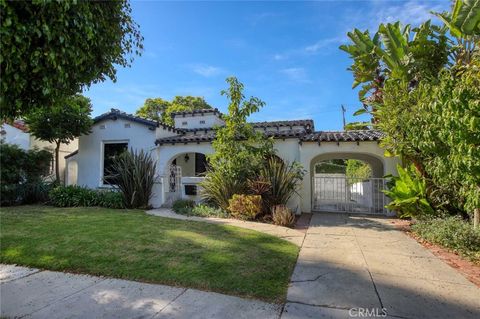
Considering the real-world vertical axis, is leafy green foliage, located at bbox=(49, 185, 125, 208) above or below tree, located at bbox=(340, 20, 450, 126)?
below

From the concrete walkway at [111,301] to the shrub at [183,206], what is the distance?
6.90 m

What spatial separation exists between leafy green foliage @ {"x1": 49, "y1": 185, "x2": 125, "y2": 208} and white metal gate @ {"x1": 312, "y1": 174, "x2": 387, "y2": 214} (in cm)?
910

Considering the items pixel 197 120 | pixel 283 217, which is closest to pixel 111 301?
pixel 283 217

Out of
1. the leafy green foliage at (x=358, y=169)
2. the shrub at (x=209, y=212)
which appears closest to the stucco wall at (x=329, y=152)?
the shrub at (x=209, y=212)

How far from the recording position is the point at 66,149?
1897cm

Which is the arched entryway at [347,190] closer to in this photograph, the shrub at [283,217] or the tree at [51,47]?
the shrub at [283,217]

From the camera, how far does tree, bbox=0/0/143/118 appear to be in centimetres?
287

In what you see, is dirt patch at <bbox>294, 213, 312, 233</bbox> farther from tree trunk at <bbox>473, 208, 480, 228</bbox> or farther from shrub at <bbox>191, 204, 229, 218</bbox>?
tree trunk at <bbox>473, 208, 480, 228</bbox>

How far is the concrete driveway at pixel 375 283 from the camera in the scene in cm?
384

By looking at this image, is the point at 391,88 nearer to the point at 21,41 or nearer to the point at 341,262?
the point at 341,262

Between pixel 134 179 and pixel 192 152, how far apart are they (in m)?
2.97

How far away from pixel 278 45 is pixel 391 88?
4.61 meters

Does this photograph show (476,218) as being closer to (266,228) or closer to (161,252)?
(266,228)

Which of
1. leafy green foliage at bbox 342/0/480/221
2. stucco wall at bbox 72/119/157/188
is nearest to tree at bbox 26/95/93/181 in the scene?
stucco wall at bbox 72/119/157/188
